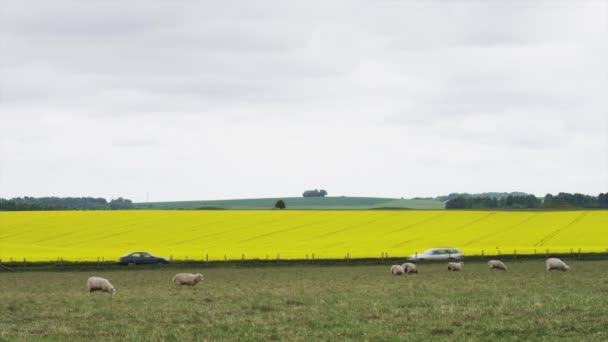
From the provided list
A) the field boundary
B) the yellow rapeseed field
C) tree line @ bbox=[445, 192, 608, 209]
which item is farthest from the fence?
tree line @ bbox=[445, 192, 608, 209]

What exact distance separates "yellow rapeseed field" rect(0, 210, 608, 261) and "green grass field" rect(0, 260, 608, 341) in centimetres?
2257

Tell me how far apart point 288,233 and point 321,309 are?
5534 cm

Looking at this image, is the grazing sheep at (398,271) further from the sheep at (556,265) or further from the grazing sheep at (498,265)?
the sheep at (556,265)

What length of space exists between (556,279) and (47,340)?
25690mm

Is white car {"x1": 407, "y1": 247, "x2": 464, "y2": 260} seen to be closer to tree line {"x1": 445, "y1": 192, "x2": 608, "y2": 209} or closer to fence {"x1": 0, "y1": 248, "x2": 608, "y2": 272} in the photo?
fence {"x1": 0, "y1": 248, "x2": 608, "y2": 272}

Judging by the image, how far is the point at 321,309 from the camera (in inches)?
964

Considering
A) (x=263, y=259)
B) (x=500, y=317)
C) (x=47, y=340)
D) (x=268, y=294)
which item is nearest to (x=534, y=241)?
(x=263, y=259)

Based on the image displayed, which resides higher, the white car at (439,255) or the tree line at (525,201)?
the tree line at (525,201)

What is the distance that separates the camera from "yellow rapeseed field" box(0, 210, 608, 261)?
63.8 m

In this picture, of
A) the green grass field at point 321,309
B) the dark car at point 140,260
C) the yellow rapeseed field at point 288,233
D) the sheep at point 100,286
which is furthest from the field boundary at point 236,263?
the sheep at point 100,286

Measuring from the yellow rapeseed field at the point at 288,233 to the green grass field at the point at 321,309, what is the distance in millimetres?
22566

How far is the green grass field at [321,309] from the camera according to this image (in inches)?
761

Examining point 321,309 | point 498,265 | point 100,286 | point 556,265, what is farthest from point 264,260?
point 321,309

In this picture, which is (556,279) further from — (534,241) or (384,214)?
(384,214)
